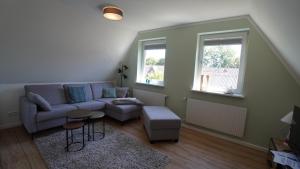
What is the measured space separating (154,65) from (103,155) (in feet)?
8.86

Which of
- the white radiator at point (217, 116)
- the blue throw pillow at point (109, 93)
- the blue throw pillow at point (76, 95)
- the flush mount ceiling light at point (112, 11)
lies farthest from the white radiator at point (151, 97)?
the flush mount ceiling light at point (112, 11)

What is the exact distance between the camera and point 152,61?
439 centimetres

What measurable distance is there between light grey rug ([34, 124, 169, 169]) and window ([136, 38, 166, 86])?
196 centimetres

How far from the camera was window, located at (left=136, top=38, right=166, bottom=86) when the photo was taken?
414cm

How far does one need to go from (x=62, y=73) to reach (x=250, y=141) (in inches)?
164

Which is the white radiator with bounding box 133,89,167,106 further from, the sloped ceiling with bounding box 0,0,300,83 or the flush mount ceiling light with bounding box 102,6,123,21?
the flush mount ceiling light with bounding box 102,6,123,21

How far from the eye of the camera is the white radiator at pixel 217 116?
282 cm

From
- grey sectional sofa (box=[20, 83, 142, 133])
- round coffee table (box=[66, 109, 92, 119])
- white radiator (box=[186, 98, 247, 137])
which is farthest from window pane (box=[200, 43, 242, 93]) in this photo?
round coffee table (box=[66, 109, 92, 119])

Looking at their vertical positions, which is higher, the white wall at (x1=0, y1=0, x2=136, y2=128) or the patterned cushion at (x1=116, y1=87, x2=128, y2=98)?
the white wall at (x1=0, y1=0, x2=136, y2=128)

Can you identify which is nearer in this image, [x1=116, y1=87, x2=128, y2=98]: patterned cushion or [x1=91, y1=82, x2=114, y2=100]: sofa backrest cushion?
[x1=91, y1=82, x2=114, y2=100]: sofa backrest cushion

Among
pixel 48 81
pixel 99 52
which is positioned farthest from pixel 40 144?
pixel 99 52

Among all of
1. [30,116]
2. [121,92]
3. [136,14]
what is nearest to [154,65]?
[121,92]

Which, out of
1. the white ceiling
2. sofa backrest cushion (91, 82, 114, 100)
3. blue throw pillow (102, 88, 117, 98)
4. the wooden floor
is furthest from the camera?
blue throw pillow (102, 88, 117, 98)

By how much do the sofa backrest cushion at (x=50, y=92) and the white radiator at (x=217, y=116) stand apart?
2855 mm
